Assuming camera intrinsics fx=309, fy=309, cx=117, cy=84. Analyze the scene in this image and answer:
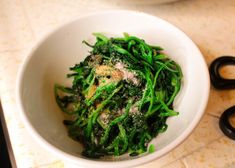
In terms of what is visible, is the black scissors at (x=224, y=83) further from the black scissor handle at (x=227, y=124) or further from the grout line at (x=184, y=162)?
the grout line at (x=184, y=162)

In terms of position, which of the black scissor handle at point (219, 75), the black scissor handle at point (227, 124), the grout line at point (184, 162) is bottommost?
the grout line at point (184, 162)

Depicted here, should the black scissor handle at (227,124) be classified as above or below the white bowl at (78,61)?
below

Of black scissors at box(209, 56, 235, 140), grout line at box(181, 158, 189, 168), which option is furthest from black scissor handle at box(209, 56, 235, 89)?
grout line at box(181, 158, 189, 168)

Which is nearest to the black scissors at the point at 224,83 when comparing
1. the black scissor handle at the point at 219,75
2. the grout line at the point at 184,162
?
the black scissor handle at the point at 219,75

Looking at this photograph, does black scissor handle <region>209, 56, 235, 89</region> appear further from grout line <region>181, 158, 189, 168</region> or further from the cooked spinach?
grout line <region>181, 158, 189, 168</region>

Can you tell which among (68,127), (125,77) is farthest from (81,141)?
(125,77)

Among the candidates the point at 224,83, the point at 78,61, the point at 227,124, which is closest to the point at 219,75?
the point at 224,83

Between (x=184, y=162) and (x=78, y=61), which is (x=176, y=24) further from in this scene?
(x=184, y=162)
